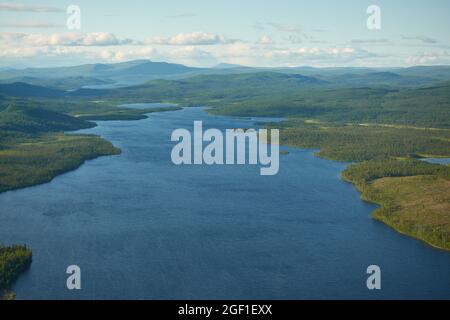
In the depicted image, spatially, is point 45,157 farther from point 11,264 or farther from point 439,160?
point 439,160

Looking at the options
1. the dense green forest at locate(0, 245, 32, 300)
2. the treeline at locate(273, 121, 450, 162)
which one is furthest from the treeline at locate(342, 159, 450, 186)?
the dense green forest at locate(0, 245, 32, 300)

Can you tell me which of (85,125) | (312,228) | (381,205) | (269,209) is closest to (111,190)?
(269,209)

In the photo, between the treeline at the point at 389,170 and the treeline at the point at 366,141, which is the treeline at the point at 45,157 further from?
the treeline at the point at 389,170

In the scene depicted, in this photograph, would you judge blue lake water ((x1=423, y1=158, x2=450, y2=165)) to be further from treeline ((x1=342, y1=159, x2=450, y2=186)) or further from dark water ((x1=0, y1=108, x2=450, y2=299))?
dark water ((x1=0, y1=108, x2=450, y2=299))

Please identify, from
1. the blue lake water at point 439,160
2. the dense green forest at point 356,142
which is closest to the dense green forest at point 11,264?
the dense green forest at point 356,142

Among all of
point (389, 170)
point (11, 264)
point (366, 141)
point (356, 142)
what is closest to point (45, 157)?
point (11, 264)

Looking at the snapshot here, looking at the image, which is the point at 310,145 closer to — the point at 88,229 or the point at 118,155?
the point at 118,155
